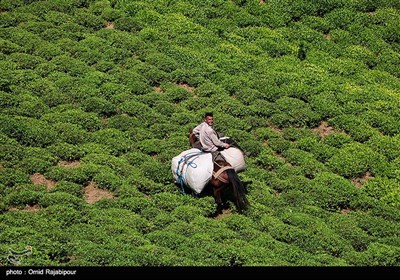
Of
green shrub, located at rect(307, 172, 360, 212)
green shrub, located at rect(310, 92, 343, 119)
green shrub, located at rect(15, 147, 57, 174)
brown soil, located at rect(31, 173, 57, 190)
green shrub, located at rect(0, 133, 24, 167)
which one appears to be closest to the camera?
brown soil, located at rect(31, 173, 57, 190)

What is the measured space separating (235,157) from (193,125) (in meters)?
3.85

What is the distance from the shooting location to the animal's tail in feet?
73.5

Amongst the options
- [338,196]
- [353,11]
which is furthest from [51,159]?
[353,11]

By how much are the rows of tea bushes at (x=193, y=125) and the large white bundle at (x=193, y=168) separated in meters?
0.50

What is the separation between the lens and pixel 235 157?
23.4 metres

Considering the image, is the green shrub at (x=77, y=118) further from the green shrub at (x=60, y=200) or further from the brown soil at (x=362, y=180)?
the brown soil at (x=362, y=180)

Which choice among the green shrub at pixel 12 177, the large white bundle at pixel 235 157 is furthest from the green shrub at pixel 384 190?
the green shrub at pixel 12 177

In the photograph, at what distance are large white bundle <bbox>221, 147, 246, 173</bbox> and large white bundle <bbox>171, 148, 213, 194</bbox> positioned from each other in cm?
55

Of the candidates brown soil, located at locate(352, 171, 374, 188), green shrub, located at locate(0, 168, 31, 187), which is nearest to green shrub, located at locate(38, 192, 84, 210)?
green shrub, located at locate(0, 168, 31, 187)

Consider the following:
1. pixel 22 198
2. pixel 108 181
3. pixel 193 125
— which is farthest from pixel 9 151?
pixel 193 125

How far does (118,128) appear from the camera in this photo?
2673cm

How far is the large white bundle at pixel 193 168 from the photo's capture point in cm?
2270

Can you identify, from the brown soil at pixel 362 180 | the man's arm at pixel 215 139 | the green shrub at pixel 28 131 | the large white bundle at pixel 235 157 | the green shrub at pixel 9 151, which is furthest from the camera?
the green shrub at pixel 28 131

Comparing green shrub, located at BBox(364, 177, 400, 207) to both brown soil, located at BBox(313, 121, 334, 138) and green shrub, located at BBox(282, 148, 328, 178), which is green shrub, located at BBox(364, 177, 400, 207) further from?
brown soil, located at BBox(313, 121, 334, 138)
